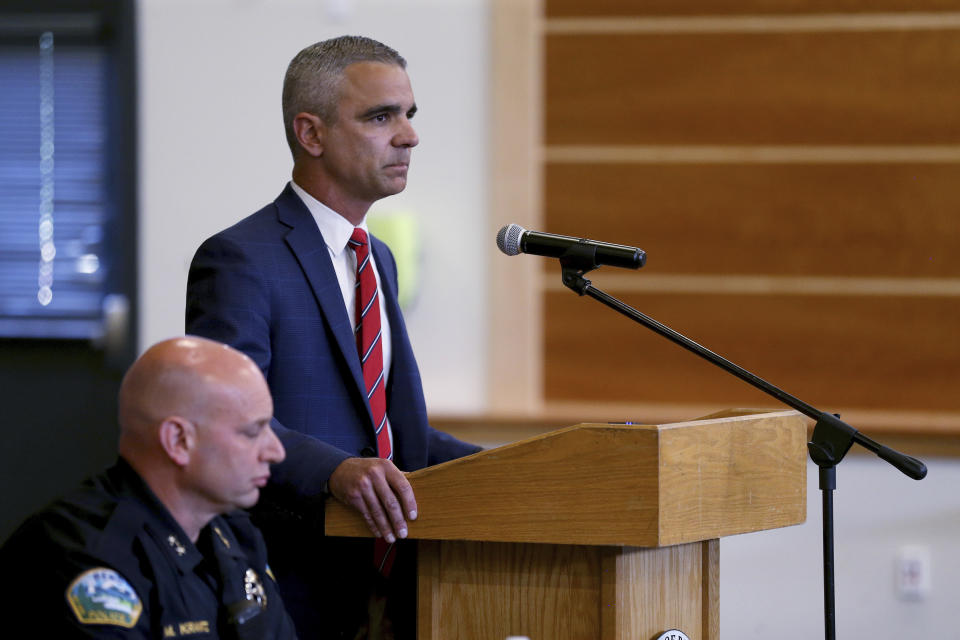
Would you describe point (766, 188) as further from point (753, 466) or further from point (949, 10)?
point (753, 466)

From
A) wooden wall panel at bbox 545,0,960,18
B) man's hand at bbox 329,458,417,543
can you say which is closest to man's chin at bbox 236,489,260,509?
man's hand at bbox 329,458,417,543

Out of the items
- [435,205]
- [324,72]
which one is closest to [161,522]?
[324,72]

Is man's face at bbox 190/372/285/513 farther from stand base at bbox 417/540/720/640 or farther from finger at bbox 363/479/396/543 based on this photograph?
stand base at bbox 417/540/720/640

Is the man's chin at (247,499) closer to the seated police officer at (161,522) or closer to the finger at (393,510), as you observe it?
the seated police officer at (161,522)

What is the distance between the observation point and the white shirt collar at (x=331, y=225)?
7.78ft

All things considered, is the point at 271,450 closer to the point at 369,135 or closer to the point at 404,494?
the point at 404,494

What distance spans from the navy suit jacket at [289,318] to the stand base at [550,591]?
1.13 ft

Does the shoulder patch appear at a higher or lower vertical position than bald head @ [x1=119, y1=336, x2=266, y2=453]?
lower

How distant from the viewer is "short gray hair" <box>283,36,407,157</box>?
7.86 feet

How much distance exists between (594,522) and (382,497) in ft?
1.08

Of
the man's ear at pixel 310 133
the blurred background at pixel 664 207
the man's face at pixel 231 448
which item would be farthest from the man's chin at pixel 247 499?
the blurred background at pixel 664 207

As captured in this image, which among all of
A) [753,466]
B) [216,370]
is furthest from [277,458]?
[753,466]

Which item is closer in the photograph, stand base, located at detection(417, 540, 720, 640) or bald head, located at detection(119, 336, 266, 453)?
bald head, located at detection(119, 336, 266, 453)

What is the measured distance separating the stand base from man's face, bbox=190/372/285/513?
1.37 ft
